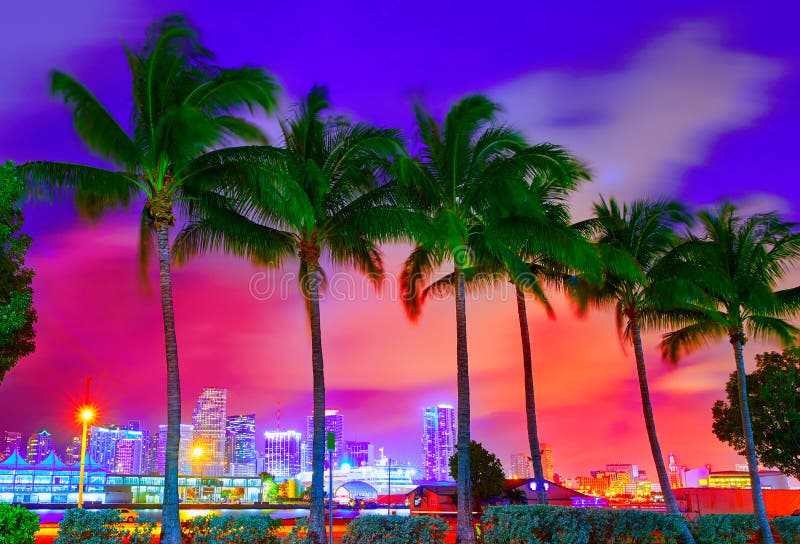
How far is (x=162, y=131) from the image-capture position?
61.1 feet

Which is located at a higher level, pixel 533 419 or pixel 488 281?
pixel 488 281

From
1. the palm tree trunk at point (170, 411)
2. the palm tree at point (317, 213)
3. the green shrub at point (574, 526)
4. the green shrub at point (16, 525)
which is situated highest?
the palm tree at point (317, 213)

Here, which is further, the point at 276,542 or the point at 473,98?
the point at 473,98

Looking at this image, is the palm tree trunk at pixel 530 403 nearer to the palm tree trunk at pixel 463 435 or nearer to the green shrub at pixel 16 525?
the palm tree trunk at pixel 463 435

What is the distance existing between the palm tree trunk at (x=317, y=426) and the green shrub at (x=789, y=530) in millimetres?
17808

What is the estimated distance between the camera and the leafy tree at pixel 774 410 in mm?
37062

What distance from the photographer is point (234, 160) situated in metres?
19.8

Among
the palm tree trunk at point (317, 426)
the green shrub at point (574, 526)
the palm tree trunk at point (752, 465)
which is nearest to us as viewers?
the green shrub at point (574, 526)

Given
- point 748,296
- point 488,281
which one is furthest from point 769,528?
point 488,281

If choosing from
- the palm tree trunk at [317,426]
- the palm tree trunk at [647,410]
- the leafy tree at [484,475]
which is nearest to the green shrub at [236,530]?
the palm tree trunk at [317,426]

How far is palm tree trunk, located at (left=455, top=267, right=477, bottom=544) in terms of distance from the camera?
21.0m

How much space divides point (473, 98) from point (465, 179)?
2465 mm

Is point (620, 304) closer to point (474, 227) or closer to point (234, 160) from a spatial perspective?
point (474, 227)

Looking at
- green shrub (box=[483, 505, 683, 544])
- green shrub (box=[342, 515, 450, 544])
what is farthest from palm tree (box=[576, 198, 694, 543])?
green shrub (box=[342, 515, 450, 544])
